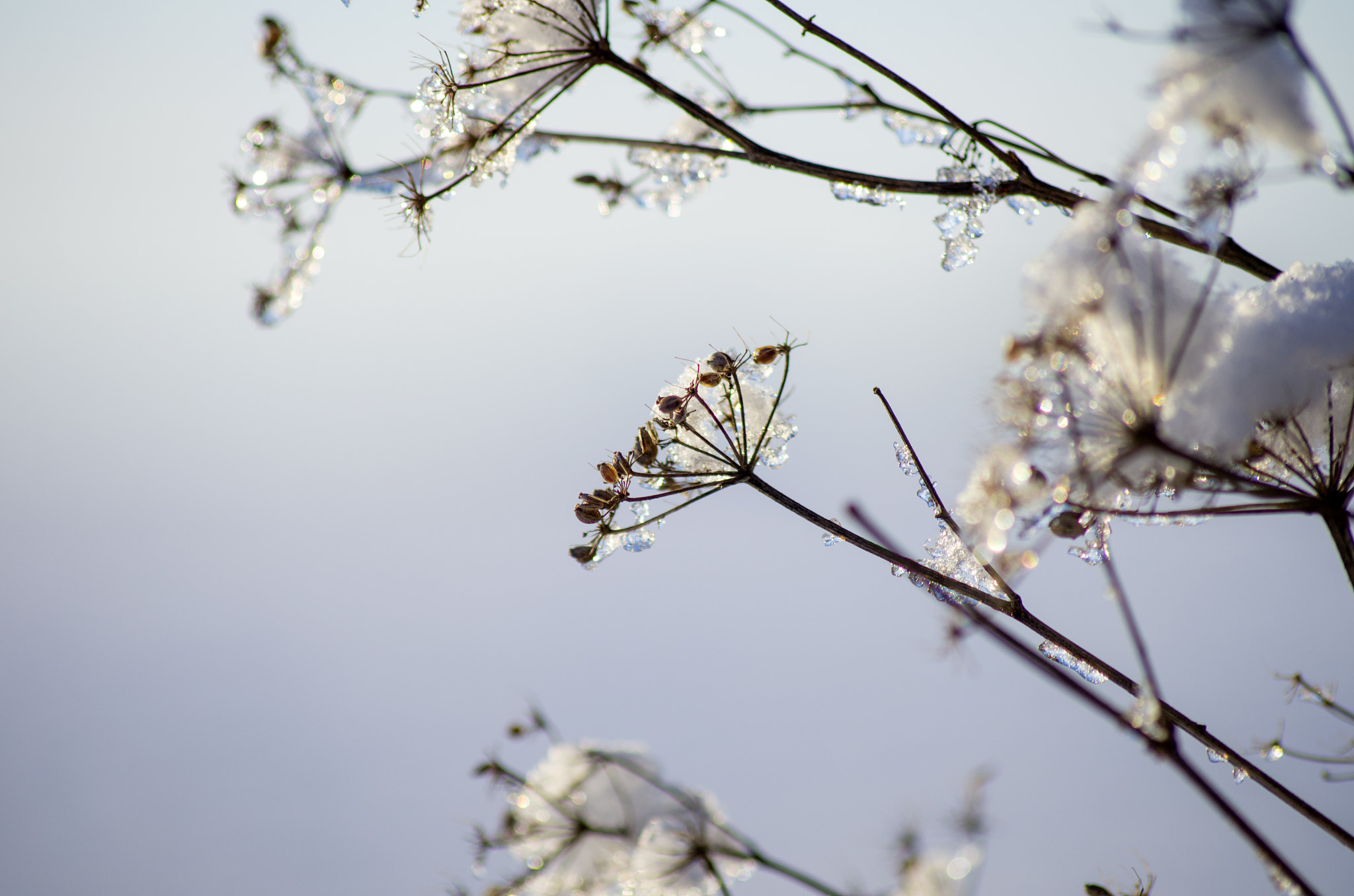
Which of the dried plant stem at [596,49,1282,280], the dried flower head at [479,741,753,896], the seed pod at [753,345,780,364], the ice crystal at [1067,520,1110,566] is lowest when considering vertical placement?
the dried flower head at [479,741,753,896]

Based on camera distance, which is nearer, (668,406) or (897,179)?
(897,179)

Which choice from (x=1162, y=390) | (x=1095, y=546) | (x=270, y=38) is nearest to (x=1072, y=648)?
(x=1095, y=546)

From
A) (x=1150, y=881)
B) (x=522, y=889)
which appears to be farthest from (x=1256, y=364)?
(x=522, y=889)

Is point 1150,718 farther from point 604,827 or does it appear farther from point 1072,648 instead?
point 604,827

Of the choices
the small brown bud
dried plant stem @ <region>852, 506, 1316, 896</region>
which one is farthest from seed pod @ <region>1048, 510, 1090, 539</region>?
the small brown bud

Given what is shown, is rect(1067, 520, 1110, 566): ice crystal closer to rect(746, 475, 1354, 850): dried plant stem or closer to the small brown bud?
rect(746, 475, 1354, 850): dried plant stem

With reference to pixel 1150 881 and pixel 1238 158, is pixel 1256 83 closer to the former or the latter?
pixel 1238 158
